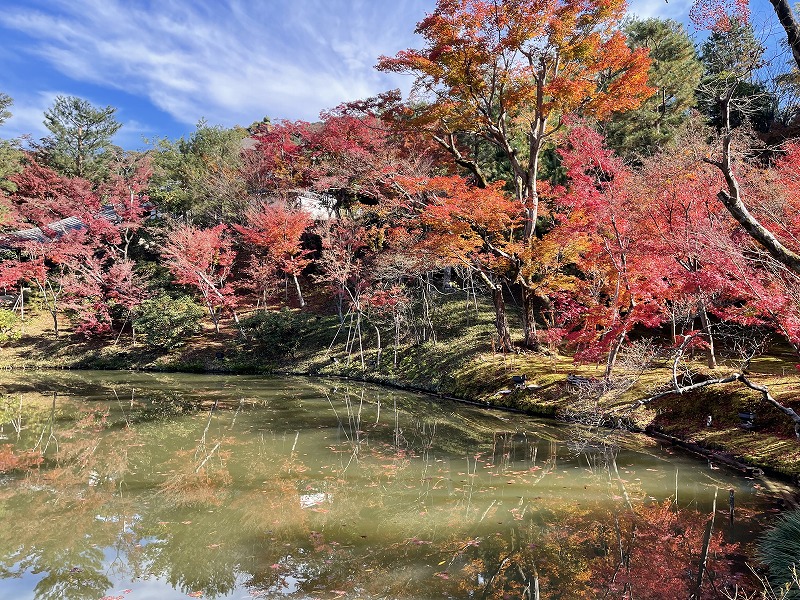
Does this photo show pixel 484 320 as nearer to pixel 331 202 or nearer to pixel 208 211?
pixel 331 202

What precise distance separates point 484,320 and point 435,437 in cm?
809

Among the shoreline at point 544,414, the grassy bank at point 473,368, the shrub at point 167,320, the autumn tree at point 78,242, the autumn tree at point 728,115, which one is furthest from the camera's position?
the autumn tree at point 78,242

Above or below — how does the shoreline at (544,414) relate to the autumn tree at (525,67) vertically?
below

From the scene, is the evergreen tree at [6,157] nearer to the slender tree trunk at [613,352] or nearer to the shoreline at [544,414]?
the shoreline at [544,414]

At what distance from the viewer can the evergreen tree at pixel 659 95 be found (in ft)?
56.0

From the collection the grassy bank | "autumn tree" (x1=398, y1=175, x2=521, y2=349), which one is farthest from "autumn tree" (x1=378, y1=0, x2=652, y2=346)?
the grassy bank

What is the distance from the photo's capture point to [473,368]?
1405cm

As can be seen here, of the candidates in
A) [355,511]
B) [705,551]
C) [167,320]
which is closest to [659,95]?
[705,551]

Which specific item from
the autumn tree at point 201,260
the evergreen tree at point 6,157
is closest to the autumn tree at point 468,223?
the autumn tree at point 201,260

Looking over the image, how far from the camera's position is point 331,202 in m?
25.9

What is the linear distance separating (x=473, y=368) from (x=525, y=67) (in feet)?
25.7

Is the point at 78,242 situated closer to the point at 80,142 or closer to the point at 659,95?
the point at 80,142

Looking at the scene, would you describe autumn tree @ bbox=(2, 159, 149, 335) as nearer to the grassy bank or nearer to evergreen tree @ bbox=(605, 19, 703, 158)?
the grassy bank

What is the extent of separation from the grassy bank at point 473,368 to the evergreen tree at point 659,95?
7.61 metres
